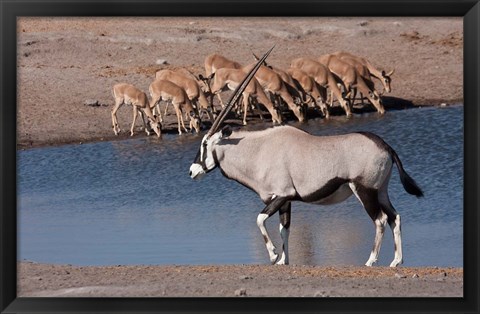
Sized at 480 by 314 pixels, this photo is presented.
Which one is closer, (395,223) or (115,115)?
(395,223)

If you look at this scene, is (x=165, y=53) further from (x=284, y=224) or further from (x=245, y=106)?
(x=284, y=224)

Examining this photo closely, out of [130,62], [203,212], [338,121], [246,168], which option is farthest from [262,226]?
[130,62]

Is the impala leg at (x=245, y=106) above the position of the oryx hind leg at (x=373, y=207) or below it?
above

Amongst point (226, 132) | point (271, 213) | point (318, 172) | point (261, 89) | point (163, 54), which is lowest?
point (271, 213)

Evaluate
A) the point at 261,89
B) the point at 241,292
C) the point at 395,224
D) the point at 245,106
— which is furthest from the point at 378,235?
the point at 261,89

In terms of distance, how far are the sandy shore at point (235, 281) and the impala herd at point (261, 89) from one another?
8.33m

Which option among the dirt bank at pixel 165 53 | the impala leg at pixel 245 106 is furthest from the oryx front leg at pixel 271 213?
the impala leg at pixel 245 106

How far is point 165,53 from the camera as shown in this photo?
20.2m

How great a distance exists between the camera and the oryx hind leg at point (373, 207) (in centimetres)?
857

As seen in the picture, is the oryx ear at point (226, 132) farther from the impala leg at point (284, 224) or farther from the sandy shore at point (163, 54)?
the sandy shore at point (163, 54)

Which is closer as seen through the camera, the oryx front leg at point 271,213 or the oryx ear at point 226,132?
the oryx front leg at point 271,213

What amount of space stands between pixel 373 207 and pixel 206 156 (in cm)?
140
